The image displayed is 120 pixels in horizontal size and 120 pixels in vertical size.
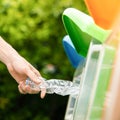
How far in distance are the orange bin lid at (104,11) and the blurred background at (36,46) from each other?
2.97 meters

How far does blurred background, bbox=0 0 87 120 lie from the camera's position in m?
4.82

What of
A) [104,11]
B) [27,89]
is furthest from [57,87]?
[104,11]

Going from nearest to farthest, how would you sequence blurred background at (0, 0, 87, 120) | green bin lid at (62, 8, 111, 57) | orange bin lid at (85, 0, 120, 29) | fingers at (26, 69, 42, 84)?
orange bin lid at (85, 0, 120, 29) < green bin lid at (62, 8, 111, 57) < fingers at (26, 69, 42, 84) < blurred background at (0, 0, 87, 120)

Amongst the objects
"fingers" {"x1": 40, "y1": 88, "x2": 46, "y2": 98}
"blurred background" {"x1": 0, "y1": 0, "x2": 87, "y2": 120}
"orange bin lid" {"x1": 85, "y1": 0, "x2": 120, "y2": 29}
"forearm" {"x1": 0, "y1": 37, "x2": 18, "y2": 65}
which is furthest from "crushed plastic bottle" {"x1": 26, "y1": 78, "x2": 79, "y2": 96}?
"blurred background" {"x1": 0, "y1": 0, "x2": 87, "y2": 120}

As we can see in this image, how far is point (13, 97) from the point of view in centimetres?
545

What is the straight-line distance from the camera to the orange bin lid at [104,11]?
5.64ft

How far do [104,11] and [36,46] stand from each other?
344cm

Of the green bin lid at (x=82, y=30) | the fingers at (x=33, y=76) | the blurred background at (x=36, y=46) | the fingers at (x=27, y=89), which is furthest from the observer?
the blurred background at (x=36, y=46)

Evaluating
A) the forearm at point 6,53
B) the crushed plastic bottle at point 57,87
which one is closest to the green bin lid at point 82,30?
the crushed plastic bottle at point 57,87

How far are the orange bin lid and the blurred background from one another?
9.74ft

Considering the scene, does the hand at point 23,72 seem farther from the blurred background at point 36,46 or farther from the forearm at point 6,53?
the blurred background at point 36,46

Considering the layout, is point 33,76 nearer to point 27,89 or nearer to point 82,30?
point 27,89

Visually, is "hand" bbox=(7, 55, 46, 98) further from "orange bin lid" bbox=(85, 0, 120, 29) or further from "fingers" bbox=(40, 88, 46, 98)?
"orange bin lid" bbox=(85, 0, 120, 29)

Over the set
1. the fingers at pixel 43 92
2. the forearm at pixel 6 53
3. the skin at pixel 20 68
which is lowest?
the fingers at pixel 43 92
